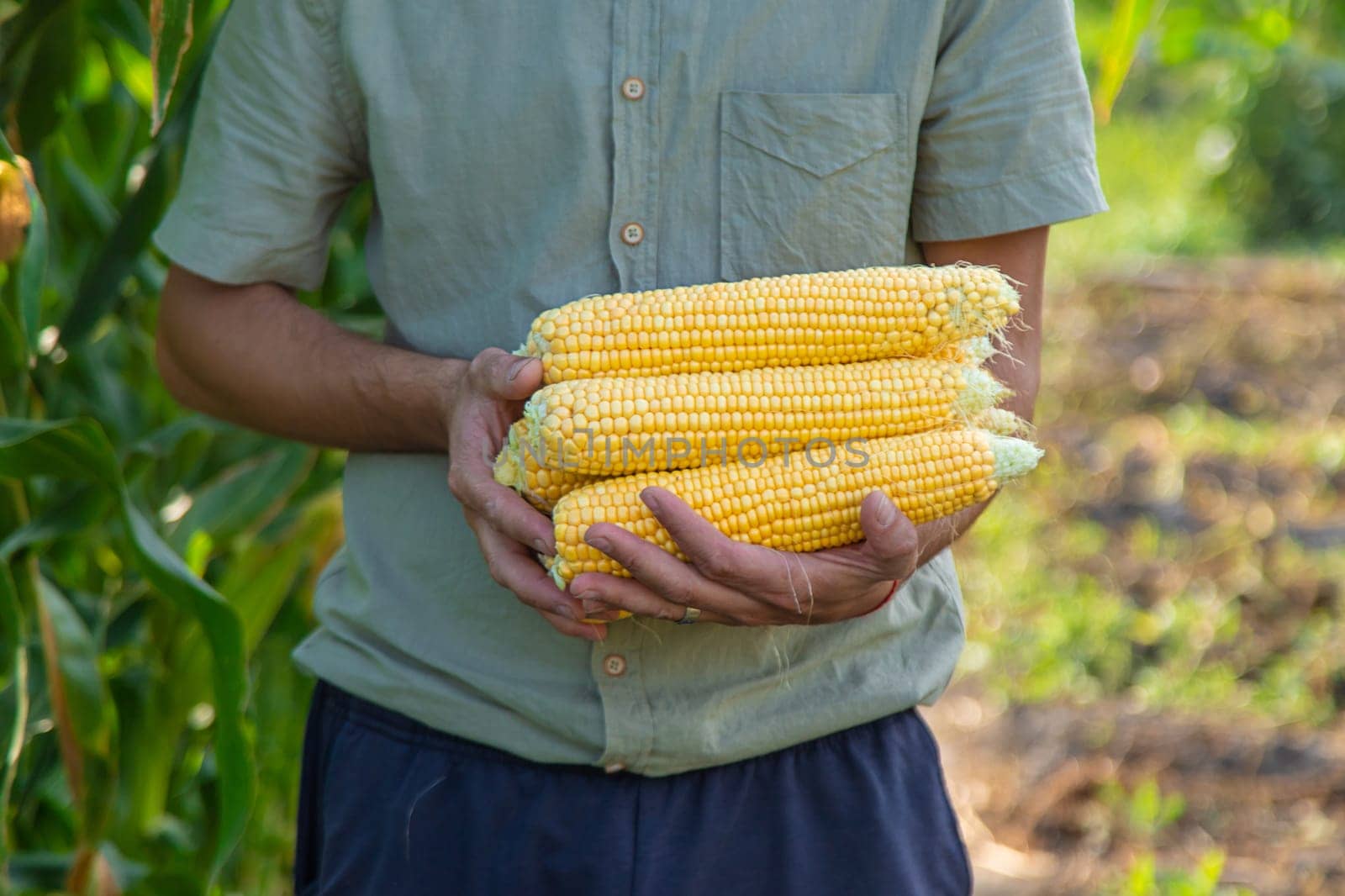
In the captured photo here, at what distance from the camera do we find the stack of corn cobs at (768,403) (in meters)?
1.16

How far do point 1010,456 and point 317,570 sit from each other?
138 cm

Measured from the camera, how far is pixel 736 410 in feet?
3.82

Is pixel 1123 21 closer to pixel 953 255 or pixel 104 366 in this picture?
pixel 953 255

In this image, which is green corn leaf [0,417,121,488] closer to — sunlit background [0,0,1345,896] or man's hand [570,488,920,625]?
sunlit background [0,0,1345,896]

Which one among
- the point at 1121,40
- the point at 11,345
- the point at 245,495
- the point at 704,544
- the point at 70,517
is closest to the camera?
the point at 704,544

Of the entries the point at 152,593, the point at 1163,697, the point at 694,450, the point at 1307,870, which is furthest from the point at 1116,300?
the point at 694,450

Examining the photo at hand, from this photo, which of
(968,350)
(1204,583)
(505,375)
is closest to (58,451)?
(505,375)

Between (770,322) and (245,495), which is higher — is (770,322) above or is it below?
above

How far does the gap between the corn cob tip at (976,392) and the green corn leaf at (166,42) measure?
852mm

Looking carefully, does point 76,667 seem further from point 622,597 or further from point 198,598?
point 622,597

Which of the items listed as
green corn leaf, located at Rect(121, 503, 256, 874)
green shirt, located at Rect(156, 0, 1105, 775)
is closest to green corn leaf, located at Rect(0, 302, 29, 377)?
green corn leaf, located at Rect(121, 503, 256, 874)

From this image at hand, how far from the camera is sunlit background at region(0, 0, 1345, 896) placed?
5.82ft

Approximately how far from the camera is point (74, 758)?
189 centimetres

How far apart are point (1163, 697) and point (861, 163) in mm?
2658
